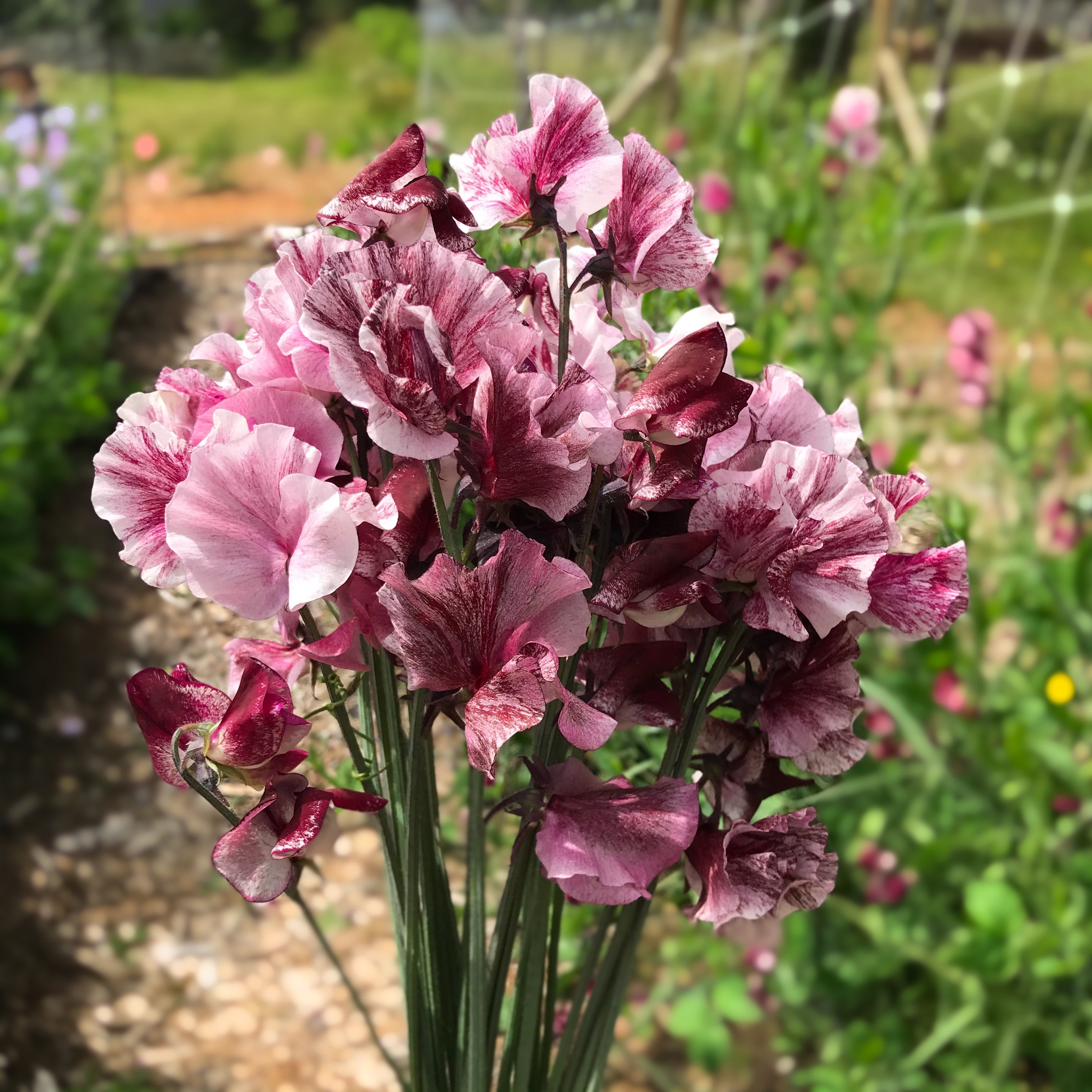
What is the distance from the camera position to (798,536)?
45 cm

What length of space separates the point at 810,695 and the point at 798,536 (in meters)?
0.09

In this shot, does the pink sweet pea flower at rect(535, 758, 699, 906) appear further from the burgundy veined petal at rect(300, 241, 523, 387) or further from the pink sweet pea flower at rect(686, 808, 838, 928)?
the burgundy veined petal at rect(300, 241, 523, 387)

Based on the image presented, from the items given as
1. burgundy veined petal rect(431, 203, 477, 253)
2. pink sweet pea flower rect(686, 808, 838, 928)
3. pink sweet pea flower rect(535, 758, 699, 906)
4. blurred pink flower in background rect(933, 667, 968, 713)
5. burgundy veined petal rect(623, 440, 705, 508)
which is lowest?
blurred pink flower in background rect(933, 667, 968, 713)

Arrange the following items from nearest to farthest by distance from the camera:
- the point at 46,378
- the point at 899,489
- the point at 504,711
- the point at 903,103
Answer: the point at 504,711 < the point at 899,489 < the point at 46,378 < the point at 903,103

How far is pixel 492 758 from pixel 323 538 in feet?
0.33

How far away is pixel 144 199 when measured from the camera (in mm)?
7836

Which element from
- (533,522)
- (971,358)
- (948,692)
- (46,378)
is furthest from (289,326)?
(46,378)

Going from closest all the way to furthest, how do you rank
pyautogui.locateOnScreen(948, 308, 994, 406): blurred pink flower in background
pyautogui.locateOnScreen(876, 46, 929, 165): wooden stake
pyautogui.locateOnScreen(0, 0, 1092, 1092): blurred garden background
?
pyautogui.locateOnScreen(0, 0, 1092, 1092): blurred garden background < pyautogui.locateOnScreen(948, 308, 994, 406): blurred pink flower in background < pyautogui.locateOnScreen(876, 46, 929, 165): wooden stake

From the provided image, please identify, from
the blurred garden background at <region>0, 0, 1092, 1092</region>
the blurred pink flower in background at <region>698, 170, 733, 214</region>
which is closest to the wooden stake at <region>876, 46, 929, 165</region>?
the blurred garden background at <region>0, 0, 1092, 1092</region>

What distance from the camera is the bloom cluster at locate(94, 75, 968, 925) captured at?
427 mm

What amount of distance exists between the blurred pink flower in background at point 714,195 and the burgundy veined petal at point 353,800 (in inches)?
71.1

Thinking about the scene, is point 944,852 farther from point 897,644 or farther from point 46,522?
point 46,522

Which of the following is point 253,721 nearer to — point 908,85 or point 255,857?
point 255,857

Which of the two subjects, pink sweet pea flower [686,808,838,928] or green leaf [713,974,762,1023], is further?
green leaf [713,974,762,1023]
